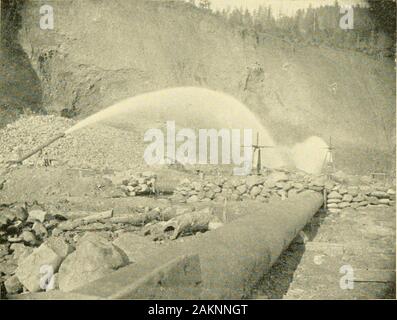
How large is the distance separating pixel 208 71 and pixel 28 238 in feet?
104

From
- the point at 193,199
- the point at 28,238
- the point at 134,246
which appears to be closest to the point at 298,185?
the point at 193,199

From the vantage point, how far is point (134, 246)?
589cm

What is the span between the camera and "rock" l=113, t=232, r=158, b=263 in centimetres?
558

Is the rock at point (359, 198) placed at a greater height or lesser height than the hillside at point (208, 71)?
lesser

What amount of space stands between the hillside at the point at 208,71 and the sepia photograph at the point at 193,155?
13 centimetres

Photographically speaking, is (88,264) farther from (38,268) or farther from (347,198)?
(347,198)

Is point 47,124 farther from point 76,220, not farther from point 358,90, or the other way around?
point 358,90

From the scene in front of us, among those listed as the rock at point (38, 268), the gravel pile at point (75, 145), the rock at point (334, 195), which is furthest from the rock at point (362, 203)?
the gravel pile at point (75, 145)

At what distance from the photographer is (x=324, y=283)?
17.6 ft

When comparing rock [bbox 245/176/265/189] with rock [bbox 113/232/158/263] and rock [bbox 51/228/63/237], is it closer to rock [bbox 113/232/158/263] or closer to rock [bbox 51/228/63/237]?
rock [bbox 51/228/63/237]

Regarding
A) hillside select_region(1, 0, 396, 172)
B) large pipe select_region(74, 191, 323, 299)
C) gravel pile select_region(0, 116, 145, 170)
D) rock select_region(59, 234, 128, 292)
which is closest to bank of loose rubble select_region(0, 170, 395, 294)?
rock select_region(59, 234, 128, 292)

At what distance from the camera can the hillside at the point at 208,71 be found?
32.0 m

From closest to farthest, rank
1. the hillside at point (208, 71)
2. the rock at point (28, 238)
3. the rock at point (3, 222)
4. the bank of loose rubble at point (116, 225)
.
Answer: the bank of loose rubble at point (116, 225)
the rock at point (28, 238)
the rock at point (3, 222)
the hillside at point (208, 71)

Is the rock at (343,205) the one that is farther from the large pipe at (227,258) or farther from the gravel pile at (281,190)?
the large pipe at (227,258)
